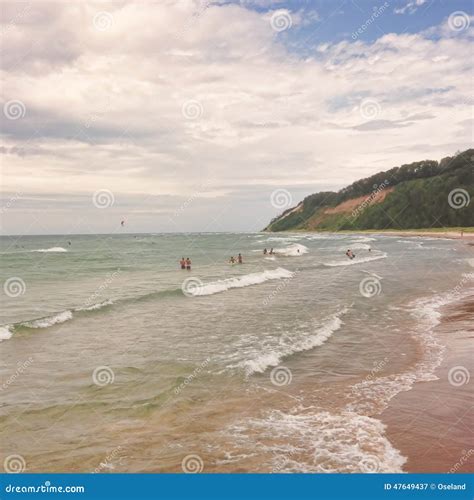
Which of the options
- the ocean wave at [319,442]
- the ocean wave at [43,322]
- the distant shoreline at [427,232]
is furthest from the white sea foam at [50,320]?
the distant shoreline at [427,232]

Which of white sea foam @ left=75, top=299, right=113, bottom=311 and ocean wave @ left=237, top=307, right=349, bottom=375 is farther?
white sea foam @ left=75, top=299, right=113, bottom=311

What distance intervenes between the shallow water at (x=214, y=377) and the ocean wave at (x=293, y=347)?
0.06 m

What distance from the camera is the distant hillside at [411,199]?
108062mm

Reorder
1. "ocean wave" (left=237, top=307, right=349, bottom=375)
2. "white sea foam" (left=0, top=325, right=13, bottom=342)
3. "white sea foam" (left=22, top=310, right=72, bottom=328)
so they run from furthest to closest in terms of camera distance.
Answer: "white sea foam" (left=22, top=310, right=72, bottom=328) < "white sea foam" (left=0, top=325, right=13, bottom=342) < "ocean wave" (left=237, top=307, right=349, bottom=375)

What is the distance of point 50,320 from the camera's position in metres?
19.7

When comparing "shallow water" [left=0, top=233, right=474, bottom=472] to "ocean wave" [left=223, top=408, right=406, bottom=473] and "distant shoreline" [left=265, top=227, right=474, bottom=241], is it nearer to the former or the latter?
"ocean wave" [left=223, top=408, right=406, bottom=473]

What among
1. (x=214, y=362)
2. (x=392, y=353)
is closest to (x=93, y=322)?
(x=214, y=362)

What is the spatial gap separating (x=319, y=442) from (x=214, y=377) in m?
4.53

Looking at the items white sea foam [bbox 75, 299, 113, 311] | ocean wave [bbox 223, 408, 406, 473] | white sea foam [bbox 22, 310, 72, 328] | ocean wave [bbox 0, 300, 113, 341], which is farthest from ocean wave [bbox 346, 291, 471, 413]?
white sea foam [bbox 75, 299, 113, 311]

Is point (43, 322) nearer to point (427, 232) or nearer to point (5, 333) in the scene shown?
point (5, 333)

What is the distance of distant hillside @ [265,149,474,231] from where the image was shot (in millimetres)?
108062

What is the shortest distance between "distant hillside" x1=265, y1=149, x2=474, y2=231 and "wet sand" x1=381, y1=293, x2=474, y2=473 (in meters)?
104

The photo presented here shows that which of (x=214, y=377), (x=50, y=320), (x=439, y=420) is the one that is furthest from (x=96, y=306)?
(x=439, y=420)

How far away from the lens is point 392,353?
13.5 meters
